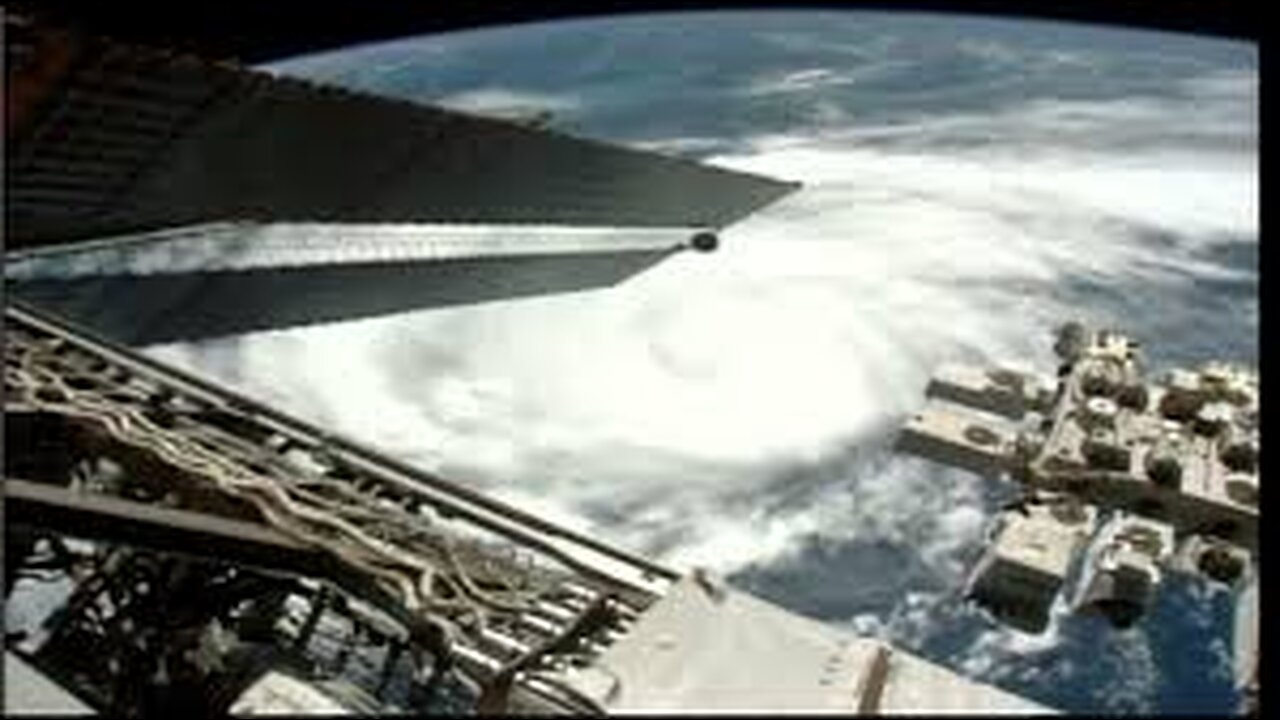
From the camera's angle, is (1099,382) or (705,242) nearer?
(1099,382)

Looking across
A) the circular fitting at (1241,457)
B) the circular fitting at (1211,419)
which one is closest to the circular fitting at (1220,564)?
the circular fitting at (1241,457)

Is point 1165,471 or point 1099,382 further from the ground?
point 1099,382

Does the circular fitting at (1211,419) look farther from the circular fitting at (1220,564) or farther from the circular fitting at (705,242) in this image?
the circular fitting at (705,242)

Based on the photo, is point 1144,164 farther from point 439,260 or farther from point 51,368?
point 51,368

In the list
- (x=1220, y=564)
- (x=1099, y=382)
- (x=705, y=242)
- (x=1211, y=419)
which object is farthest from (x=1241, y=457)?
(x=705, y=242)

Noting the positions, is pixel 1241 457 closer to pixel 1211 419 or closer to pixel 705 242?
pixel 1211 419

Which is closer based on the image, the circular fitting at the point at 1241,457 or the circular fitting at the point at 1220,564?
the circular fitting at the point at 1220,564

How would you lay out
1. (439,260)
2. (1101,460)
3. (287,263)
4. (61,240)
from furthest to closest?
1. (439,260)
2. (287,263)
3. (61,240)
4. (1101,460)

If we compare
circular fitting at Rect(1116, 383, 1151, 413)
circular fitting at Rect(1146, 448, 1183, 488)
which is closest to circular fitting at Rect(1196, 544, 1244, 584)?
circular fitting at Rect(1146, 448, 1183, 488)

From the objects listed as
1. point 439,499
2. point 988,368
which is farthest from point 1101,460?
point 439,499

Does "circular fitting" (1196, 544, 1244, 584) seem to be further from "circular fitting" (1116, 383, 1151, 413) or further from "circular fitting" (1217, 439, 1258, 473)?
"circular fitting" (1116, 383, 1151, 413)

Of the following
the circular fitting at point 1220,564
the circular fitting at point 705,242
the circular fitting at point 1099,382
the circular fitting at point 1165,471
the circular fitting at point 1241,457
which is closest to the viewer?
the circular fitting at point 1220,564
